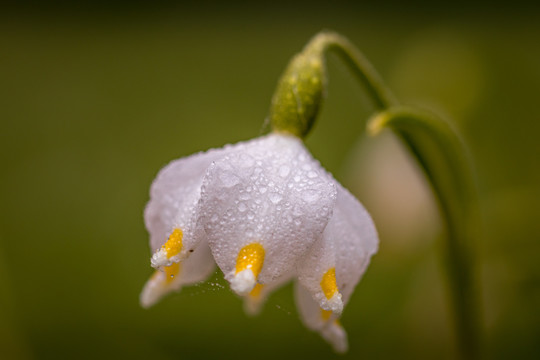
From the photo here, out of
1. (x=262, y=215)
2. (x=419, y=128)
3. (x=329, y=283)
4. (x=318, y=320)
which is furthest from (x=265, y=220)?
(x=419, y=128)

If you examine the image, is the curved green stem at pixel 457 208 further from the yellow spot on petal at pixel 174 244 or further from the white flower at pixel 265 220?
the yellow spot on petal at pixel 174 244

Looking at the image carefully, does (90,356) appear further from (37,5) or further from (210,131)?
(37,5)

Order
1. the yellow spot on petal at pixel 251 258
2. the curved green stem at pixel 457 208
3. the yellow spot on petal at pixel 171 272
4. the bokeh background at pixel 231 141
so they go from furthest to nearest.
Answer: the bokeh background at pixel 231 141 → the curved green stem at pixel 457 208 → the yellow spot on petal at pixel 171 272 → the yellow spot on petal at pixel 251 258

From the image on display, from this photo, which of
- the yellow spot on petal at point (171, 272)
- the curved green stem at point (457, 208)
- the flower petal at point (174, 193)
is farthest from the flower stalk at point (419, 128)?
the yellow spot on petal at point (171, 272)

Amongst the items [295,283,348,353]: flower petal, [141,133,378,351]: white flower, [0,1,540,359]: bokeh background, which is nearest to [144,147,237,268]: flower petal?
[141,133,378,351]: white flower

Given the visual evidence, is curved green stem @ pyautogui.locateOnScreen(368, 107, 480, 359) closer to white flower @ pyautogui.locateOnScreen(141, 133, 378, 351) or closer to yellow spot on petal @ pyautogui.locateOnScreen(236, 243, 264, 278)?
white flower @ pyautogui.locateOnScreen(141, 133, 378, 351)

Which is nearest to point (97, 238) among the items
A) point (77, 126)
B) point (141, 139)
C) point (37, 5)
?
point (141, 139)
